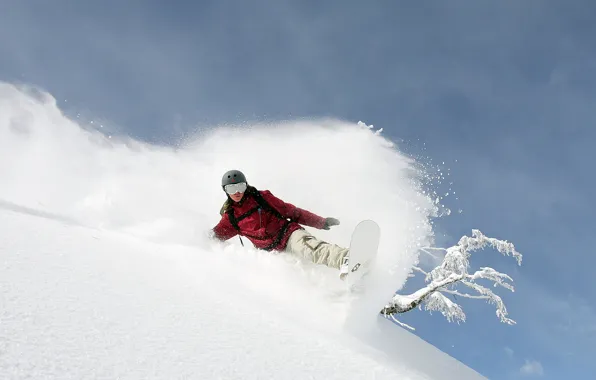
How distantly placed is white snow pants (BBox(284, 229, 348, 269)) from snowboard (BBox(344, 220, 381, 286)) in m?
0.43

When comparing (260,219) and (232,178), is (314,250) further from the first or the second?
(232,178)

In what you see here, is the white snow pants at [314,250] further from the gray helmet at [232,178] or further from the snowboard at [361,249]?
the gray helmet at [232,178]

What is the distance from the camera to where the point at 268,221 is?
598 centimetres

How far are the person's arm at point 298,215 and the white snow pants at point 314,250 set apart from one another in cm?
26

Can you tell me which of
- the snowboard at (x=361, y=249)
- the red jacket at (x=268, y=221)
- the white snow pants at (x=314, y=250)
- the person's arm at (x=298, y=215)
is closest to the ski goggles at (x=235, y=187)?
the red jacket at (x=268, y=221)

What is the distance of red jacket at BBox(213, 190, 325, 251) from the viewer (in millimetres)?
5895

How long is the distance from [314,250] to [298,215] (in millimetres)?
954

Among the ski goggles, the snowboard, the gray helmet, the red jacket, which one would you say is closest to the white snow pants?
the red jacket

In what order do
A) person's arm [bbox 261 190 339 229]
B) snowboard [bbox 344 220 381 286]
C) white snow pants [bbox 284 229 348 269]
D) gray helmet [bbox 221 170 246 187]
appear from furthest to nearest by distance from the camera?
1. person's arm [bbox 261 190 339 229]
2. gray helmet [bbox 221 170 246 187]
3. white snow pants [bbox 284 229 348 269]
4. snowboard [bbox 344 220 381 286]

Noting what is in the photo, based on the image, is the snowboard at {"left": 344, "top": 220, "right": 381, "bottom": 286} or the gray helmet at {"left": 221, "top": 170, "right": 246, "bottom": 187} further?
the gray helmet at {"left": 221, "top": 170, "right": 246, "bottom": 187}

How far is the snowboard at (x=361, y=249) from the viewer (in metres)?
4.13

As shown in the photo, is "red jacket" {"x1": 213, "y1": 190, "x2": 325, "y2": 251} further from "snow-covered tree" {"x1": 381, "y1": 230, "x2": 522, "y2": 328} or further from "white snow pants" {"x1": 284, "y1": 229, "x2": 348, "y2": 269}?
"snow-covered tree" {"x1": 381, "y1": 230, "x2": 522, "y2": 328}

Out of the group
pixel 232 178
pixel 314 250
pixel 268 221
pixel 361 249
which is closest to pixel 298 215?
pixel 268 221

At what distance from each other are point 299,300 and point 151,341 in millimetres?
2054
